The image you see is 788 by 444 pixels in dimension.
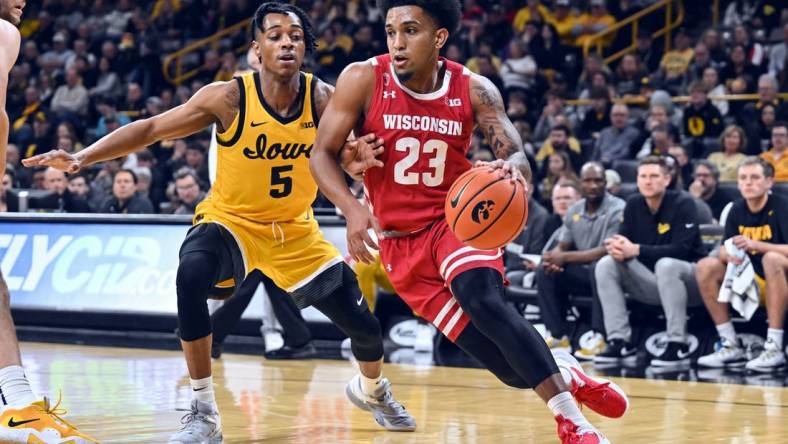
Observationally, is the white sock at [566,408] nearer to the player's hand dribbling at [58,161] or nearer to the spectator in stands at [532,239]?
the player's hand dribbling at [58,161]

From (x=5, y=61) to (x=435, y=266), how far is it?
6.37 ft

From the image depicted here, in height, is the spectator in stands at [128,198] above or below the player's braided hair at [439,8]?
below

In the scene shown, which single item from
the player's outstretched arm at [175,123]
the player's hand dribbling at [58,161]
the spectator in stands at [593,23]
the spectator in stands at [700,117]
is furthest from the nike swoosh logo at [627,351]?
the spectator in stands at [593,23]

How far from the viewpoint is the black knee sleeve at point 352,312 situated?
19.4 ft

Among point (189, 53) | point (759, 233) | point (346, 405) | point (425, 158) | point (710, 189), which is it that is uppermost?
point (189, 53)

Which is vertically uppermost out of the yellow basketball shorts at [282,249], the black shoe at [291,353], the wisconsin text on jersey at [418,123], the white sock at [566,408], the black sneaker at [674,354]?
the wisconsin text on jersey at [418,123]

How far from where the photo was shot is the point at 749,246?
8.92 m

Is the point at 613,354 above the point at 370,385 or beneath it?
beneath

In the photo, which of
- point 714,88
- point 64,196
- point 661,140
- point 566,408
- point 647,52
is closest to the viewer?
point 566,408

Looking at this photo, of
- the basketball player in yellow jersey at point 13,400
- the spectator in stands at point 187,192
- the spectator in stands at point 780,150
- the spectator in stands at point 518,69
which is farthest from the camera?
the spectator in stands at point 518,69

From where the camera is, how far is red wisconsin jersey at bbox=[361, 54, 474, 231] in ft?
17.3

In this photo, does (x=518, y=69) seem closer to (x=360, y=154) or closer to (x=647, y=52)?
(x=647, y=52)

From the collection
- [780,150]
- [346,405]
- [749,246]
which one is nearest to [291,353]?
[346,405]

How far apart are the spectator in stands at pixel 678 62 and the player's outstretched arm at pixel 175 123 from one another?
10195 millimetres
